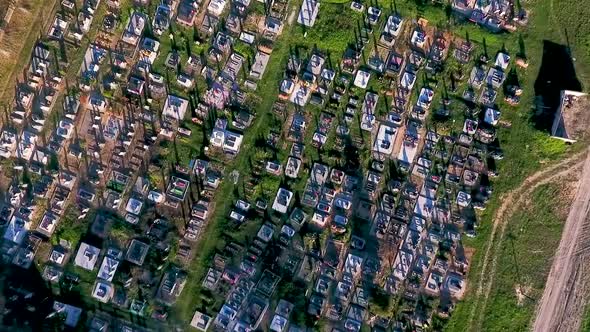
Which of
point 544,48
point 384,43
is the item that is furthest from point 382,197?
point 544,48

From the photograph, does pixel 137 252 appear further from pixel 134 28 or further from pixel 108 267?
pixel 134 28

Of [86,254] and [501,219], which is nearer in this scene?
[86,254]

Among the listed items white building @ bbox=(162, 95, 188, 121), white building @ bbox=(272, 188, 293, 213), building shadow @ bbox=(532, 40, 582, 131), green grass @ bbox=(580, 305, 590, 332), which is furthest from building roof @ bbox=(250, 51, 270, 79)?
green grass @ bbox=(580, 305, 590, 332)

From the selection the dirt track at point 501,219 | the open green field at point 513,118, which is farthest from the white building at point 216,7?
the dirt track at point 501,219

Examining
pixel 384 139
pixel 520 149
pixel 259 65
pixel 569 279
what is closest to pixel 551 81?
pixel 520 149

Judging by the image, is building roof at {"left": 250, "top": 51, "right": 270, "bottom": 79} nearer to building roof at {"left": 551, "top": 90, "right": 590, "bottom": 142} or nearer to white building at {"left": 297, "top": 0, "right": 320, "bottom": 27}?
white building at {"left": 297, "top": 0, "right": 320, "bottom": 27}

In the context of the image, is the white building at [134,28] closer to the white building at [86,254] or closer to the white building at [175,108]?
the white building at [175,108]

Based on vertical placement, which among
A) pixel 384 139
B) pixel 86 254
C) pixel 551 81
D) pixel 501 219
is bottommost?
pixel 86 254
